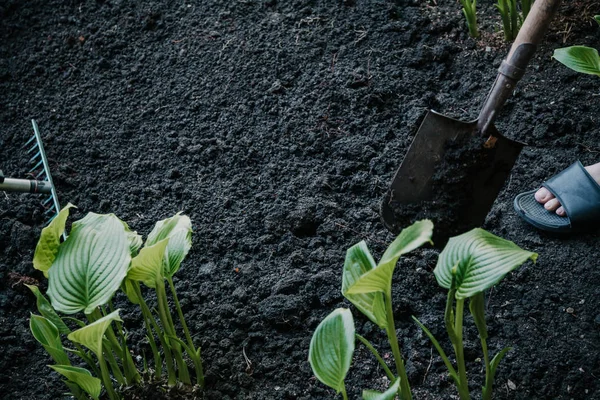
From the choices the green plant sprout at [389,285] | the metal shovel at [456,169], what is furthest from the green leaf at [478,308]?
the metal shovel at [456,169]

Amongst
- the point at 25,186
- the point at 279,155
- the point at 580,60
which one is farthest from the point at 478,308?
the point at 25,186

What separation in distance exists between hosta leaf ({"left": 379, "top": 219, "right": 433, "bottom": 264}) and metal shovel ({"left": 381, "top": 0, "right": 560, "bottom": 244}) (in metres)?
0.56

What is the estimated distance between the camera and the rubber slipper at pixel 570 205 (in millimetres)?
1714

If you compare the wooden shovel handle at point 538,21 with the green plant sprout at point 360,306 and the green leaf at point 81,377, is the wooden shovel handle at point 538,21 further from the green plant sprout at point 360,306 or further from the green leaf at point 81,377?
the green leaf at point 81,377

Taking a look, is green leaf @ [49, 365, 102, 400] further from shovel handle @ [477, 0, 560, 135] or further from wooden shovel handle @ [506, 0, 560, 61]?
wooden shovel handle @ [506, 0, 560, 61]

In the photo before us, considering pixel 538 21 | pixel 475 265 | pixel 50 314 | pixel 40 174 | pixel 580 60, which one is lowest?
pixel 40 174

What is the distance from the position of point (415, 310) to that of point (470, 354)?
0.17 metres

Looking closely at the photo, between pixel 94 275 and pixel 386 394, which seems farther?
pixel 94 275

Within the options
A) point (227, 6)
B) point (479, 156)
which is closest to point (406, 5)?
point (227, 6)

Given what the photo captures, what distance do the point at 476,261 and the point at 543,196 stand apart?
2.40ft

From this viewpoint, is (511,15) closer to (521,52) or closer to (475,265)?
(521,52)

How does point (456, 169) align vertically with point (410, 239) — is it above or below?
below

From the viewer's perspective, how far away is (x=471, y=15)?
2186mm

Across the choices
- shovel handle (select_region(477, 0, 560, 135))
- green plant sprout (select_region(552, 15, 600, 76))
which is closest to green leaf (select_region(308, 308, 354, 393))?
shovel handle (select_region(477, 0, 560, 135))
